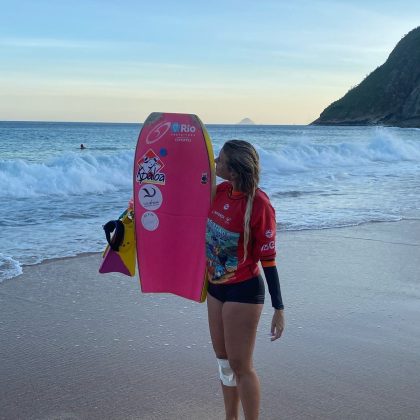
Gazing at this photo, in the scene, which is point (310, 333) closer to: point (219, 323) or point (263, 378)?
point (263, 378)

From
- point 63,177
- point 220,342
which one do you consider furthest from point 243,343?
point 63,177

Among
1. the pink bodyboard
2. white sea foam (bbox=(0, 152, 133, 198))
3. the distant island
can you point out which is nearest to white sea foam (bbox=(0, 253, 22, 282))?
the pink bodyboard

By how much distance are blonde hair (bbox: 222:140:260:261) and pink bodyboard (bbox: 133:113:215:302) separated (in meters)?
0.50

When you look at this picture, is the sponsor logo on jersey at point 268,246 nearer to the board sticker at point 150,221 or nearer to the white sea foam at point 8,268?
the board sticker at point 150,221

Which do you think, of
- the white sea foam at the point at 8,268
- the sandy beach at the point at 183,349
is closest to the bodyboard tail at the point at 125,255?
the sandy beach at the point at 183,349

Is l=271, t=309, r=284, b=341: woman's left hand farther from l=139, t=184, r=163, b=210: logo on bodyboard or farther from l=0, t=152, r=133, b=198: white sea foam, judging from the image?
l=0, t=152, r=133, b=198: white sea foam

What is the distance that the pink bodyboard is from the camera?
3426mm

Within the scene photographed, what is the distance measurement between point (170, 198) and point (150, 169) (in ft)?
0.66

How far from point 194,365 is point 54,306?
5.28 ft

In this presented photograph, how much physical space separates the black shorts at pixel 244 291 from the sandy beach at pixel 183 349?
76 centimetres

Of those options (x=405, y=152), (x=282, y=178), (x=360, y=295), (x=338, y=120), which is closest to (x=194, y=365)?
(x=360, y=295)

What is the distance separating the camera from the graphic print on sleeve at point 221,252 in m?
2.91

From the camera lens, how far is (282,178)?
1798 cm

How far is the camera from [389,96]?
109 meters
